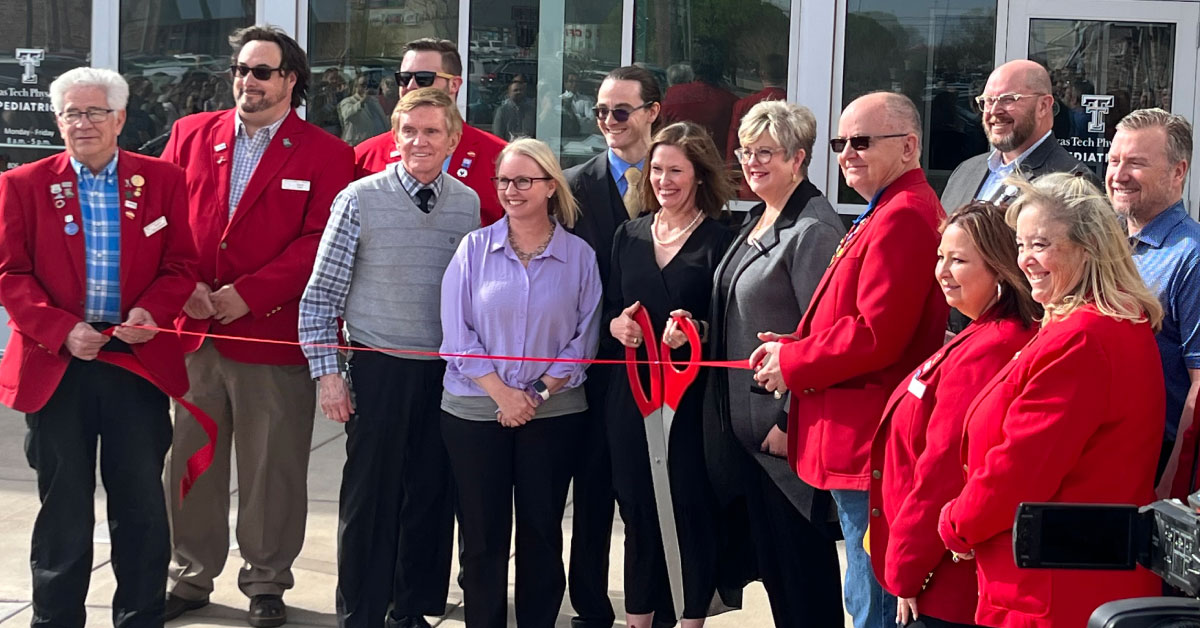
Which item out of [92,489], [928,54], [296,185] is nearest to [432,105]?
[296,185]

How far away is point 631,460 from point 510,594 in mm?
1225

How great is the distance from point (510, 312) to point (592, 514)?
850 millimetres

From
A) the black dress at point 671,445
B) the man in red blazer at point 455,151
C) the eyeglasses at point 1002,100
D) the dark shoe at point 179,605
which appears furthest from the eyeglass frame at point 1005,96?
the dark shoe at point 179,605

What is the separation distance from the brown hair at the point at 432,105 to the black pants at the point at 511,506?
1.03 metres

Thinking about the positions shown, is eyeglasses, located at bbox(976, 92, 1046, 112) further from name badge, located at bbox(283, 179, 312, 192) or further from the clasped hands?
the clasped hands

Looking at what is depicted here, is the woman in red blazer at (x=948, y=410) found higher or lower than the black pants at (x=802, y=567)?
higher

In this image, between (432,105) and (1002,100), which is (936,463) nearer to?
(1002,100)

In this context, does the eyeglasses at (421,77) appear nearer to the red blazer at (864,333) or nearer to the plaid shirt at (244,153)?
the plaid shirt at (244,153)

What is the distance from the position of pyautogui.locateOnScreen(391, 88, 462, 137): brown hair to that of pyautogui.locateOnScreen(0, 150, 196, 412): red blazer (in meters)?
0.78

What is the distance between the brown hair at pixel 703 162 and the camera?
15.0ft

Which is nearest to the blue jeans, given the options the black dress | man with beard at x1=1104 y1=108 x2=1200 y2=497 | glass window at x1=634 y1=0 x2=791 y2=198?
the black dress

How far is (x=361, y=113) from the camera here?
924cm

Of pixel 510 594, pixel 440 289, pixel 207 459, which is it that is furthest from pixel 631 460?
pixel 207 459

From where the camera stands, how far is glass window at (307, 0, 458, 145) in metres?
9.22
